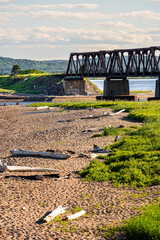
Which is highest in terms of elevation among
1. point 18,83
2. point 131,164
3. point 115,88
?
point 18,83

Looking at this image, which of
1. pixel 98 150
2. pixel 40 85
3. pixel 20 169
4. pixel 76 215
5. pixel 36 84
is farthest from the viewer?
pixel 36 84

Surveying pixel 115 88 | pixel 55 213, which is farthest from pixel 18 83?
pixel 55 213

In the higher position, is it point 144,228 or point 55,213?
point 144,228

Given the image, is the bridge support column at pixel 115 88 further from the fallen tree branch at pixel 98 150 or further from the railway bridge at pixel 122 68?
the fallen tree branch at pixel 98 150

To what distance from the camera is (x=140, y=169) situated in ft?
52.4

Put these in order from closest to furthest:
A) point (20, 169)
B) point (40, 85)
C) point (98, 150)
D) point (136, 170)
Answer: point (136, 170), point (20, 169), point (98, 150), point (40, 85)

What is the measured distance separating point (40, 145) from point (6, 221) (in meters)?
12.9

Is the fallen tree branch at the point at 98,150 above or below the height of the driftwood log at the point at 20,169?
above

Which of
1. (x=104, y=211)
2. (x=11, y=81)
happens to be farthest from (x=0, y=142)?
(x=11, y=81)

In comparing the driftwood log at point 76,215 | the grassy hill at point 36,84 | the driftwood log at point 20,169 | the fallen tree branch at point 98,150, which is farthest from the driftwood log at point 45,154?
the grassy hill at point 36,84

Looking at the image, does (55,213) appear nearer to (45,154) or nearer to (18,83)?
(45,154)

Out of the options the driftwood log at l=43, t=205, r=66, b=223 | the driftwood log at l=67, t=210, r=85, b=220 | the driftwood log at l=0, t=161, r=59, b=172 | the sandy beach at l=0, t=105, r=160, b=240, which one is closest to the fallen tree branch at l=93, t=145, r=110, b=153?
the sandy beach at l=0, t=105, r=160, b=240

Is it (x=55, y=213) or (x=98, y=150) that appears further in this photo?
(x=98, y=150)

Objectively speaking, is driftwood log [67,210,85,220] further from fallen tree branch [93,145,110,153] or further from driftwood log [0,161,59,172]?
fallen tree branch [93,145,110,153]
